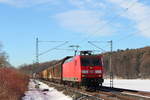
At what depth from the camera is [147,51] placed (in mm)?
162625

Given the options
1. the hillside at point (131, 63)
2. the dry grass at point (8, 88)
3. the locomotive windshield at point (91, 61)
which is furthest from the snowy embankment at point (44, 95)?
the hillside at point (131, 63)

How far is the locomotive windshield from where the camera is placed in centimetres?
3250

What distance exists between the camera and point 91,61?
32.8 metres

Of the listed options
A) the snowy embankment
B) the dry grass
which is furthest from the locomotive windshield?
the dry grass

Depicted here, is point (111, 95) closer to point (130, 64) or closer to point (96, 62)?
point (96, 62)

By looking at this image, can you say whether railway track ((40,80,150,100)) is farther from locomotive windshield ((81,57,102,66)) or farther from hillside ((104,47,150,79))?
hillside ((104,47,150,79))

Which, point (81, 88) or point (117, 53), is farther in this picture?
point (117, 53)

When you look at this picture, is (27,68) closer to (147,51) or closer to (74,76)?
(147,51)

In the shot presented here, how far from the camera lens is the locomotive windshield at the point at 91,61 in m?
32.5

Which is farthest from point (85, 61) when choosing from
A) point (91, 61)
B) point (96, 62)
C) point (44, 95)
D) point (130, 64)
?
point (130, 64)

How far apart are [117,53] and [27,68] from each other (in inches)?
1884

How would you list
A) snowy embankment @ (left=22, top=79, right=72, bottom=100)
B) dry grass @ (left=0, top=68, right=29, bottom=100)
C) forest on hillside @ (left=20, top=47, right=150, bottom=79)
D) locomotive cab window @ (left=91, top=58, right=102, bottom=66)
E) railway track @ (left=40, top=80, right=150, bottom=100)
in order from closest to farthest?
dry grass @ (left=0, top=68, right=29, bottom=100) < railway track @ (left=40, top=80, right=150, bottom=100) < snowy embankment @ (left=22, top=79, right=72, bottom=100) < locomotive cab window @ (left=91, top=58, right=102, bottom=66) < forest on hillside @ (left=20, top=47, right=150, bottom=79)

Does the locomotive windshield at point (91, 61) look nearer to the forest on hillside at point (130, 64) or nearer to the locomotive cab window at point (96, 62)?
the locomotive cab window at point (96, 62)

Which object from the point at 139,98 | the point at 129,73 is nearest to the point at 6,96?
the point at 139,98
